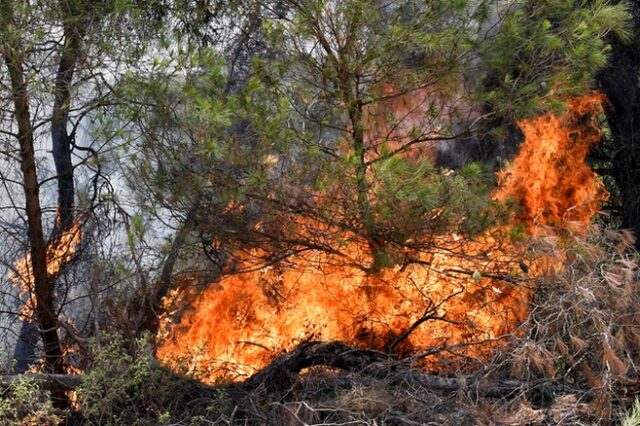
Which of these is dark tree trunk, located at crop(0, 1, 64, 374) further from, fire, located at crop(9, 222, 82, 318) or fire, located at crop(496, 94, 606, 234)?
fire, located at crop(496, 94, 606, 234)

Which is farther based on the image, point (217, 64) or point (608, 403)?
point (217, 64)

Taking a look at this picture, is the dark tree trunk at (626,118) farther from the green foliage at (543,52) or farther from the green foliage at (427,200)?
the green foliage at (427,200)

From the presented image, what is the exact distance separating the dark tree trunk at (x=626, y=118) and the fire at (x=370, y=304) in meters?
0.65

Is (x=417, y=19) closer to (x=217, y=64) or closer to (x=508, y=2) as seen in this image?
(x=508, y=2)

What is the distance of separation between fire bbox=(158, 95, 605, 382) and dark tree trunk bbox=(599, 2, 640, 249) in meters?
0.65

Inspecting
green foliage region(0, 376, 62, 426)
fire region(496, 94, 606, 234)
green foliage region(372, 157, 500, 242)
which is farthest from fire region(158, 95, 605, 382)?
green foliage region(0, 376, 62, 426)

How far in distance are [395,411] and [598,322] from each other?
129 cm

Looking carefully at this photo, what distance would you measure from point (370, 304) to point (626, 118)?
338 cm

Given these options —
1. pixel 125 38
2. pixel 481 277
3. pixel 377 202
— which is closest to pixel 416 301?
pixel 481 277

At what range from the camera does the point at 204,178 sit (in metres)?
6.08

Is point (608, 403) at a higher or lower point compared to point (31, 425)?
lower

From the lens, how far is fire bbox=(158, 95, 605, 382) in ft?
21.6

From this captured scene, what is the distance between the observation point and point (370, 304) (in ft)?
23.6

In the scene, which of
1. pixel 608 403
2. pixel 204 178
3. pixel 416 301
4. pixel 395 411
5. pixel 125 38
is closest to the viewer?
pixel 608 403
